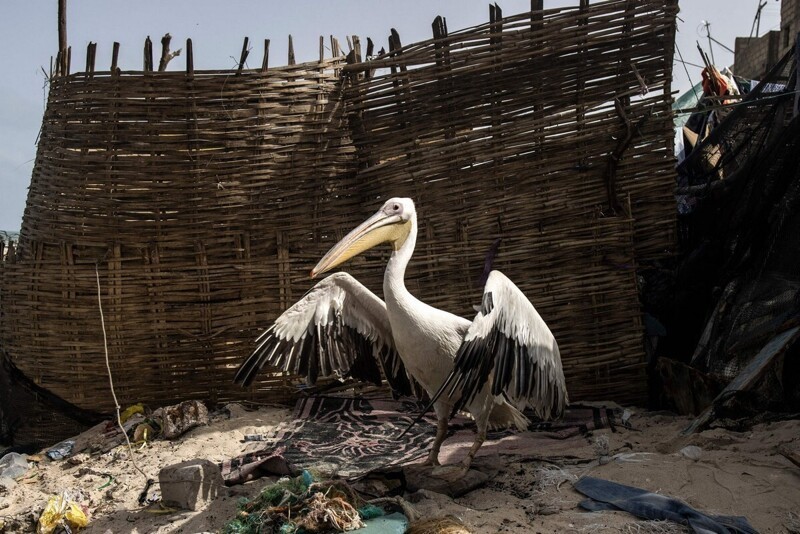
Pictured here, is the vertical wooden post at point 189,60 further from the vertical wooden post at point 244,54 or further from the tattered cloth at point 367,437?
the tattered cloth at point 367,437

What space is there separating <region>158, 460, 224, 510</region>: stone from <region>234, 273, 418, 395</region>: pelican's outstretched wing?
24.4 inches

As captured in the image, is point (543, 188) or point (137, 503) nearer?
point (137, 503)

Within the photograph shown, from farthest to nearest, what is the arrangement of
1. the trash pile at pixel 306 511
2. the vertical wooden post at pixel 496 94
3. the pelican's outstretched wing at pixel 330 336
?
the vertical wooden post at pixel 496 94 < the pelican's outstretched wing at pixel 330 336 < the trash pile at pixel 306 511

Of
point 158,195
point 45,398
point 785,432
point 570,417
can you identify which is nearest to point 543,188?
point 570,417

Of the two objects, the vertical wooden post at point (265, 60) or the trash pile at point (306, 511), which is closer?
the trash pile at point (306, 511)

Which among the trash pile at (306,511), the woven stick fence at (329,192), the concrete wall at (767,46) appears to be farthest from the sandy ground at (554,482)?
the concrete wall at (767,46)

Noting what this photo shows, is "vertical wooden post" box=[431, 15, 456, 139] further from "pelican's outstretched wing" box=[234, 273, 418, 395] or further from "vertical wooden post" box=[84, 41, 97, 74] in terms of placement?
"vertical wooden post" box=[84, 41, 97, 74]

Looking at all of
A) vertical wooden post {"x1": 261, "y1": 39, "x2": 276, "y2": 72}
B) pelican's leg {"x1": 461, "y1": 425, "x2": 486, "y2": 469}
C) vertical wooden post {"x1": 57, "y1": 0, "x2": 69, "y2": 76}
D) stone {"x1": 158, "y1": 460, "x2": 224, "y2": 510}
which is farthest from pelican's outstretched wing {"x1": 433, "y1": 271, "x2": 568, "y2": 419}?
vertical wooden post {"x1": 57, "y1": 0, "x2": 69, "y2": 76}

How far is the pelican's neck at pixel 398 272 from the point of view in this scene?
12.9 feet

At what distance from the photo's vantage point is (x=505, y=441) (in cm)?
491

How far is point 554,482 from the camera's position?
3.84 meters

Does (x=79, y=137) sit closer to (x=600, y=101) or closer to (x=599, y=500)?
(x=600, y=101)

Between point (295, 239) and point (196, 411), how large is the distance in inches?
64.4

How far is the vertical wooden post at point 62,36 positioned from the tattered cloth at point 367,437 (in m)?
3.69
